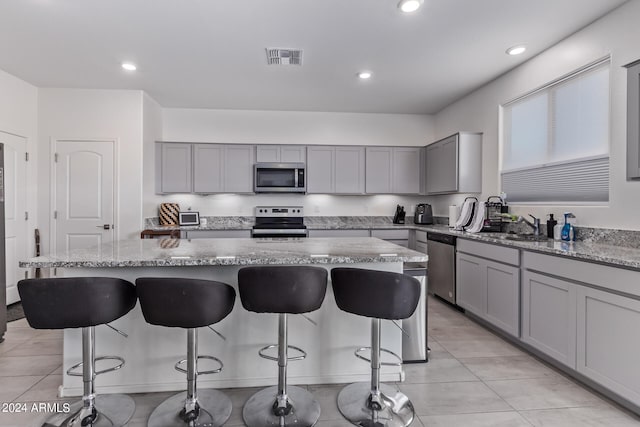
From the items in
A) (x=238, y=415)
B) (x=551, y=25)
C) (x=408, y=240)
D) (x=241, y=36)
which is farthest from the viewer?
(x=408, y=240)

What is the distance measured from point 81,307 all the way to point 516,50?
154 inches

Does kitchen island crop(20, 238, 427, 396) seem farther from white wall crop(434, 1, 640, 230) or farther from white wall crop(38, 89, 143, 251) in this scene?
white wall crop(38, 89, 143, 251)

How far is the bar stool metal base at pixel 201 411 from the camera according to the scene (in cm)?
182

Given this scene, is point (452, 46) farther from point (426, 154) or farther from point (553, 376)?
point (553, 376)

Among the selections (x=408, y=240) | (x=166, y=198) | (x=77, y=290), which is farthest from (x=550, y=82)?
(x=166, y=198)

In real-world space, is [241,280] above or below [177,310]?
above

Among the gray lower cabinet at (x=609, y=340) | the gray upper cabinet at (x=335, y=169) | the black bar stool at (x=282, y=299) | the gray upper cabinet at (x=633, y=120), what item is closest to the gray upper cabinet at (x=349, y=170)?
the gray upper cabinet at (x=335, y=169)

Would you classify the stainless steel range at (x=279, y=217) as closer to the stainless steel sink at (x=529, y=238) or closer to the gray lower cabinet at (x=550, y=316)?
the stainless steel sink at (x=529, y=238)

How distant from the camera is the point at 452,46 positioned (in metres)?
3.09

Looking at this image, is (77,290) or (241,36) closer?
(77,290)

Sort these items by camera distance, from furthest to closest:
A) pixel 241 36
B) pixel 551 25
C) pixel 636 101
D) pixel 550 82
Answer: pixel 550 82
pixel 241 36
pixel 551 25
pixel 636 101

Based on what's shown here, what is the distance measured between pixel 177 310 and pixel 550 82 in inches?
145

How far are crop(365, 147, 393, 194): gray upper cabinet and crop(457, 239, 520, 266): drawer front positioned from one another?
5.94 feet

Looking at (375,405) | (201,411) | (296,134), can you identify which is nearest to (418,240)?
(296,134)
